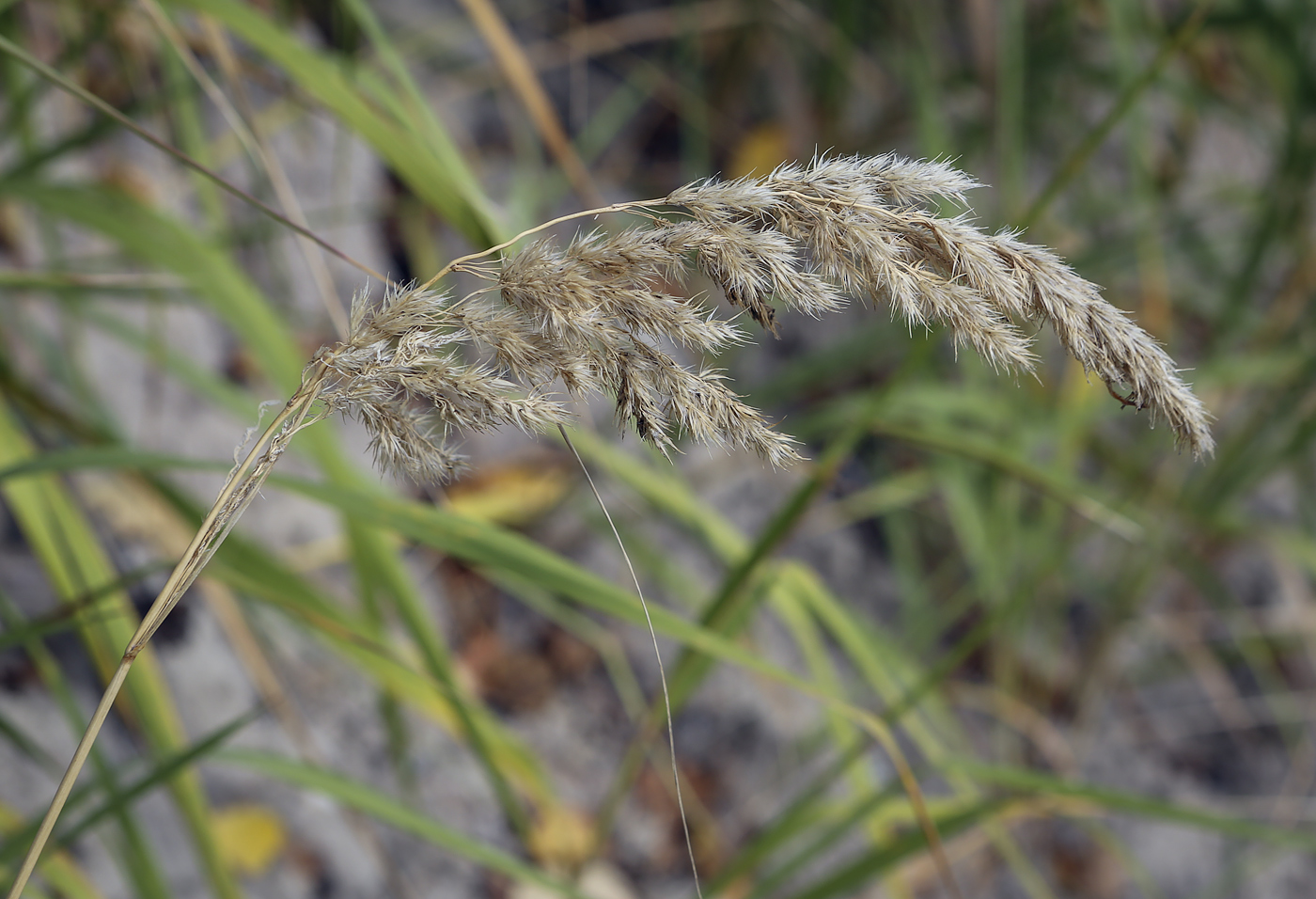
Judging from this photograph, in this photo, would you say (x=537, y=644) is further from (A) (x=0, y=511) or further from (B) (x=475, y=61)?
(B) (x=475, y=61)

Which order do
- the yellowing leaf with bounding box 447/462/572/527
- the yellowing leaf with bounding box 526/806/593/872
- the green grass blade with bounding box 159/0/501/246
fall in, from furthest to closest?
the yellowing leaf with bounding box 447/462/572/527 < the yellowing leaf with bounding box 526/806/593/872 < the green grass blade with bounding box 159/0/501/246

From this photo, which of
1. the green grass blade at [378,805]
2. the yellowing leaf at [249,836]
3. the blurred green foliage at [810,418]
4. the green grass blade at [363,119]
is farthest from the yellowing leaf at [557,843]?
the green grass blade at [363,119]

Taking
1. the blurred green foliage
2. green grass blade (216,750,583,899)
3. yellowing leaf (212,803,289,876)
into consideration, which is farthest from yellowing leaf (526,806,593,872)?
green grass blade (216,750,583,899)

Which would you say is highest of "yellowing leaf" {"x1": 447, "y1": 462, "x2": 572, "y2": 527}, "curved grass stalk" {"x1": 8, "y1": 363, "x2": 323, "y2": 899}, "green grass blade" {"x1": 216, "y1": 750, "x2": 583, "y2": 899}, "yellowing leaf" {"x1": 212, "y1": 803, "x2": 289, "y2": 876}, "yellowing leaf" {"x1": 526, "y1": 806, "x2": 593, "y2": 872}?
"yellowing leaf" {"x1": 447, "y1": 462, "x2": 572, "y2": 527}

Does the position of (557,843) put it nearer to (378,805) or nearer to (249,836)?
(249,836)

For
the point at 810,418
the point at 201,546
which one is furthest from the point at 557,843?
the point at 201,546

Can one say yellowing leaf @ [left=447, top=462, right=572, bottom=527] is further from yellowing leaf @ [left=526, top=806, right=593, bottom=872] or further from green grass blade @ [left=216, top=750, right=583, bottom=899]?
green grass blade @ [left=216, top=750, right=583, bottom=899]

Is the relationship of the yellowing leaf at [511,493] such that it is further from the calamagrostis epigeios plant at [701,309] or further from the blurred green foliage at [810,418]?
the calamagrostis epigeios plant at [701,309]
